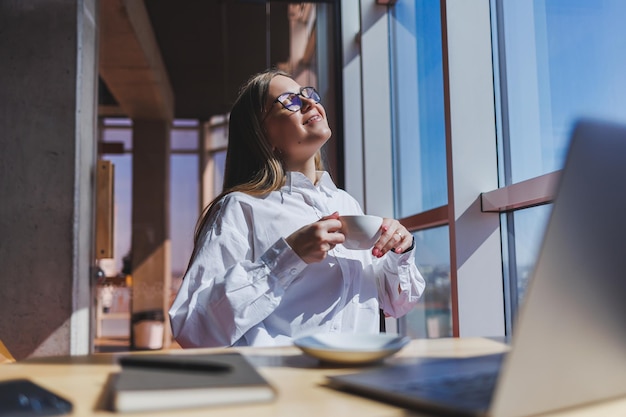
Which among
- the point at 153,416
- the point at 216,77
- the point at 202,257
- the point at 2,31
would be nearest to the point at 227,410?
the point at 153,416

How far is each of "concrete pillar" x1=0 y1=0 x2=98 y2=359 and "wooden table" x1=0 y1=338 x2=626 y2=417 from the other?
194 centimetres

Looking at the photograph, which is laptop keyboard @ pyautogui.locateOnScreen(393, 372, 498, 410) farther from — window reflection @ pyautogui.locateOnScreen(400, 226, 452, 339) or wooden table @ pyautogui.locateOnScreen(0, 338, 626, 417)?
window reflection @ pyautogui.locateOnScreen(400, 226, 452, 339)

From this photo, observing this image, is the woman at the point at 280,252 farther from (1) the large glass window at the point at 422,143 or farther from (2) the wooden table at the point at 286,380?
(1) the large glass window at the point at 422,143

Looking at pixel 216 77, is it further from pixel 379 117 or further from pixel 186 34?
pixel 379 117

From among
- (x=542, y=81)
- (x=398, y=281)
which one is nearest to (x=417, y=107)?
(x=542, y=81)

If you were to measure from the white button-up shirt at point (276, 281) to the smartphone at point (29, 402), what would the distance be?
77cm

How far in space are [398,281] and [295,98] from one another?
62 cm

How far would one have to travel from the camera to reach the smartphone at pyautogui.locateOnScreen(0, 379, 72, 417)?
1.63 ft

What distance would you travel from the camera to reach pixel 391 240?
54.2 inches

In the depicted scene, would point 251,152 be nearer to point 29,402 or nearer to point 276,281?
point 276,281

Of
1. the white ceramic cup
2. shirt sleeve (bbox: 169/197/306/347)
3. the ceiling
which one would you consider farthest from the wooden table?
the ceiling

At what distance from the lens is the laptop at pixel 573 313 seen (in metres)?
0.47

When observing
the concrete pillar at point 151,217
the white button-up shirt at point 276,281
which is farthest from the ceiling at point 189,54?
the white button-up shirt at point 276,281

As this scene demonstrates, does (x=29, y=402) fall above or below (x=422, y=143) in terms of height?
below
